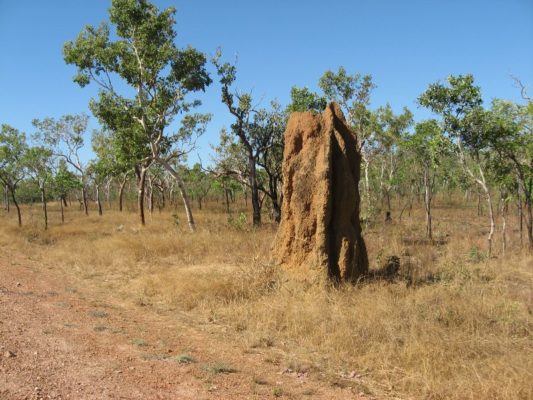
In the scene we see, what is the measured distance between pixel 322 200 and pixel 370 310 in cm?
258

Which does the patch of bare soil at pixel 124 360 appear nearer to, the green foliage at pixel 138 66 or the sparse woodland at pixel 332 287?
the sparse woodland at pixel 332 287

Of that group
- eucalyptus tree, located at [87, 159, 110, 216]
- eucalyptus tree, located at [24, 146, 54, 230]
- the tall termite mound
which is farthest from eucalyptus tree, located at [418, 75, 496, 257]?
eucalyptus tree, located at [24, 146, 54, 230]

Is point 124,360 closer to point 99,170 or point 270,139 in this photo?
point 270,139

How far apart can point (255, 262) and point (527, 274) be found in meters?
6.49

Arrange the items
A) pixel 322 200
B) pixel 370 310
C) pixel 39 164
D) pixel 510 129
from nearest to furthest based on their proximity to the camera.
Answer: pixel 370 310
pixel 322 200
pixel 510 129
pixel 39 164

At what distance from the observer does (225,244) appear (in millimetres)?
13578

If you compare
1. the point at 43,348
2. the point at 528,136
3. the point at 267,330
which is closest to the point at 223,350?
the point at 267,330

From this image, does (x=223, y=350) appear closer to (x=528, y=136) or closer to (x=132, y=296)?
(x=132, y=296)

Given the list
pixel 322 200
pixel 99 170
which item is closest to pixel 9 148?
pixel 99 170

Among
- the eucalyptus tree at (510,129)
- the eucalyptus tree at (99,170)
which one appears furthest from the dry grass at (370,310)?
the eucalyptus tree at (99,170)

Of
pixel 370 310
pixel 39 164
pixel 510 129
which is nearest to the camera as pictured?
pixel 370 310

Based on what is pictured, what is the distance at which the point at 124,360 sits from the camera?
5410 mm

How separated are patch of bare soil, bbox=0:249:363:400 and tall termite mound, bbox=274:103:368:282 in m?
2.73

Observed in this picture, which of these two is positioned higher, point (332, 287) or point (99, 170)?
point (99, 170)
